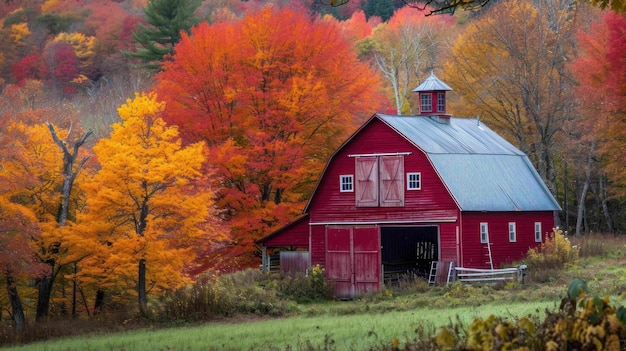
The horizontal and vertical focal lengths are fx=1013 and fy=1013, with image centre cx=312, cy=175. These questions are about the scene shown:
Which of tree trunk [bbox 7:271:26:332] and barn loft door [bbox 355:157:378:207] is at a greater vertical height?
barn loft door [bbox 355:157:378:207]

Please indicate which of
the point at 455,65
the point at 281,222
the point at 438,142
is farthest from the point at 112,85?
the point at 438,142

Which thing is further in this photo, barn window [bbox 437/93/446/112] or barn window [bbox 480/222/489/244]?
barn window [bbox 437/93/446/112]

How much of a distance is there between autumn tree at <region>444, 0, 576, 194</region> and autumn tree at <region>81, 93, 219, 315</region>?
23.2m

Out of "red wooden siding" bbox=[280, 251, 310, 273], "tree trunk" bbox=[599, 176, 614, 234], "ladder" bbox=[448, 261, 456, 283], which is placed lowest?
"ladder" bbox=[448, 261, 456, 283]

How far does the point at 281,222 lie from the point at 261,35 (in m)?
8.72

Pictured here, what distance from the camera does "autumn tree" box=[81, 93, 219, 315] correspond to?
33.9m

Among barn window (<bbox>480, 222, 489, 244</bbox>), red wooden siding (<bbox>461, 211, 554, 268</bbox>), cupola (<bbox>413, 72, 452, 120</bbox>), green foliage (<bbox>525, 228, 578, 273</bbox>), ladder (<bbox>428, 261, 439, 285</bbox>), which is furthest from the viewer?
cupola (<bbox>413, 72, 452, 120</bbox>)

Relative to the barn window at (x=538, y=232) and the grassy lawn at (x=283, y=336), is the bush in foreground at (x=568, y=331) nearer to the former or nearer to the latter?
the grassy lawn at (x=283, y=336)

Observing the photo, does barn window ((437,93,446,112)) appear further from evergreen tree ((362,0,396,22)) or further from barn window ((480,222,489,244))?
evergreen tree ((362,0,396,22))

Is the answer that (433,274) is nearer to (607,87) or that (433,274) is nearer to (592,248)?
(592,248)

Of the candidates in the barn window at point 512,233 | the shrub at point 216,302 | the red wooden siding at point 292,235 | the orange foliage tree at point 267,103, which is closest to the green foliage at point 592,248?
the barn window at point 512,233

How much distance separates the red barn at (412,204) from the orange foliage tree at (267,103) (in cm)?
289

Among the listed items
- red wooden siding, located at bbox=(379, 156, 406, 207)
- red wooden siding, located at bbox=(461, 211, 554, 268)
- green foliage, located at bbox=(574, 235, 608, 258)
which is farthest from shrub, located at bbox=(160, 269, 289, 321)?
green foliage, located at bbox=(574, 235, 608, 258)

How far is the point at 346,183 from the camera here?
4119 cm
